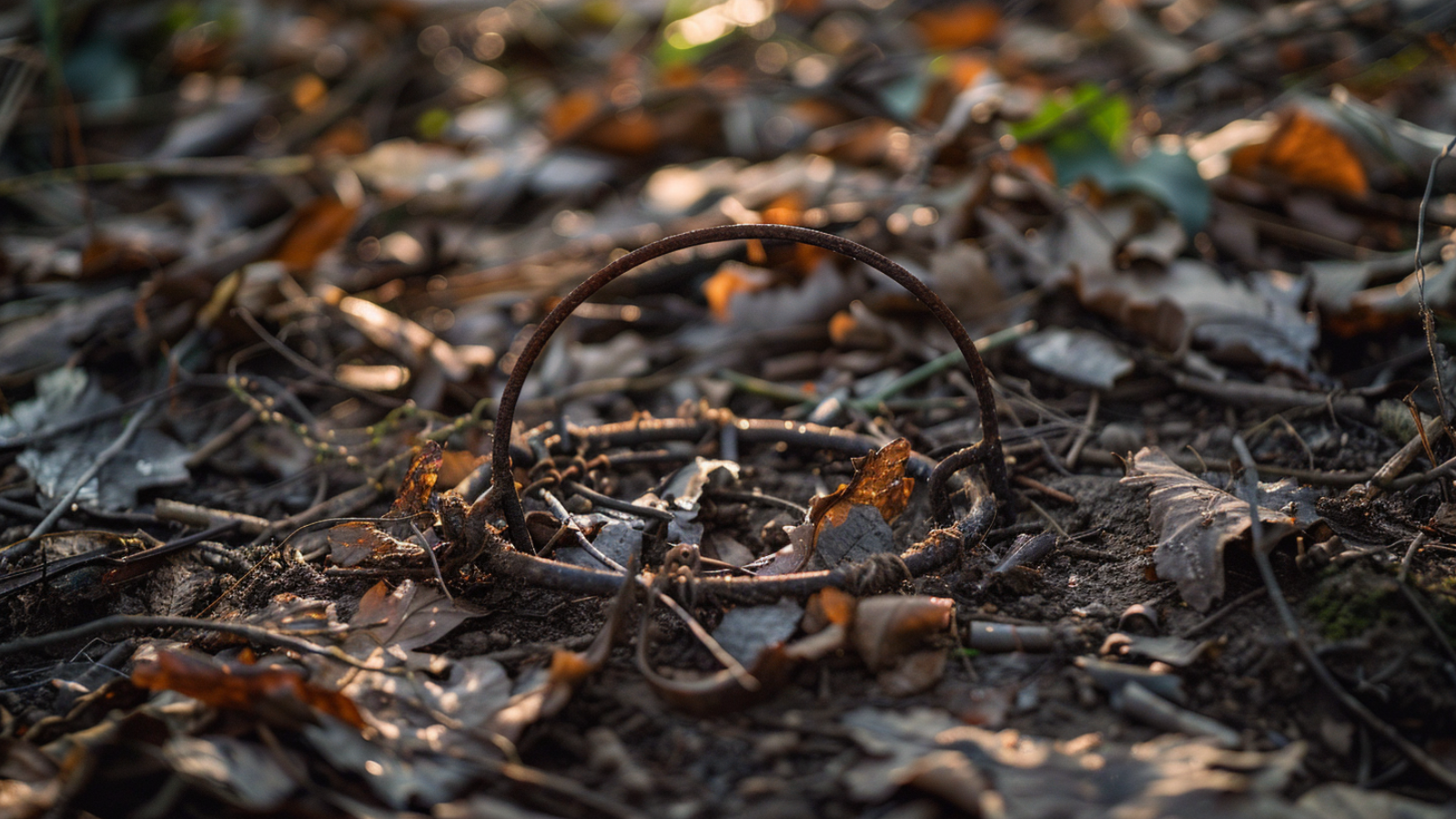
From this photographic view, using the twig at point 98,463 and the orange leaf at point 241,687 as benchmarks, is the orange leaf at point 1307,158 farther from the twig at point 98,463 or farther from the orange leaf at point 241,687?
the twig at point 98,463

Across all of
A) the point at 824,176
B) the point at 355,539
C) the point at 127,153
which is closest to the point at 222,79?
the point at 127,153

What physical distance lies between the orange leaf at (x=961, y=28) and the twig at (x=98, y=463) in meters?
3.76

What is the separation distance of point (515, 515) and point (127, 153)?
11.9 feet

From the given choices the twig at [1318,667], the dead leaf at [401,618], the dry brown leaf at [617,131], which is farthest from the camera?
the dry brown leaf at [617,131]

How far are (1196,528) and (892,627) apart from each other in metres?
0.56

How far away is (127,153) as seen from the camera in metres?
3.93

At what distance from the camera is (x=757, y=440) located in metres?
1.96

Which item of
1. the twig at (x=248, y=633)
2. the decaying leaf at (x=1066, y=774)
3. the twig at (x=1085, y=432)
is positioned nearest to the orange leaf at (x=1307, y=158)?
the twig at (x=1085, y=432)

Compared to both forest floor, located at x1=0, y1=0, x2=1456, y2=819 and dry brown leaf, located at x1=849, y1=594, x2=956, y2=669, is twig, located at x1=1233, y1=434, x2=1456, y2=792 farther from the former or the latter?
dry brown leaf, located at x1=849, y1=594, x2=956, y2=669

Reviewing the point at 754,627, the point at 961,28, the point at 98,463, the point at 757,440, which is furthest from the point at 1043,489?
the point at 961,28

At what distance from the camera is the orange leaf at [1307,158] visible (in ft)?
8.38

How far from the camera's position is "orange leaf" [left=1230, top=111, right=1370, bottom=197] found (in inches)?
101

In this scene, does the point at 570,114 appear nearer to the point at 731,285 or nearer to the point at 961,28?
the point at 731,285

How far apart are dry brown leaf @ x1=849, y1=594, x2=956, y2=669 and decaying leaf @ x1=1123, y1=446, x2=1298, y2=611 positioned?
0.42 m
